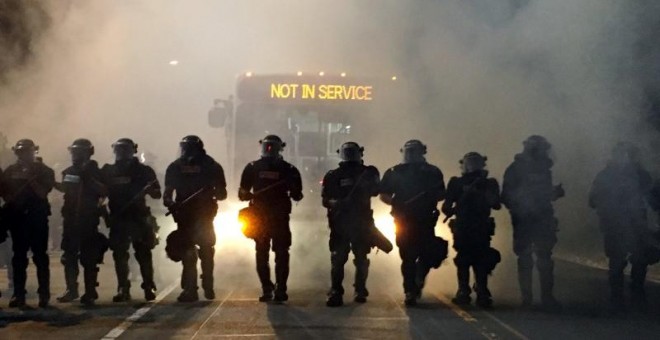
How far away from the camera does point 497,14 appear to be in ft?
40.2

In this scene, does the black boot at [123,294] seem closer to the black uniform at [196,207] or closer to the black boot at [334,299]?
the black uniform at [196,207]

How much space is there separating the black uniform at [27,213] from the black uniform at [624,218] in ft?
15.4

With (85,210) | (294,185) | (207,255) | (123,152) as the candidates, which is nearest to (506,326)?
(294,185)

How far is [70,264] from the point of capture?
9.39 meters

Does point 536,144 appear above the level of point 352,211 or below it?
above

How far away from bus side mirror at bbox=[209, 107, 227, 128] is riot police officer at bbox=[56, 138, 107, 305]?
449 cm

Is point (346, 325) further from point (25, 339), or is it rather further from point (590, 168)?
point (590, 168)

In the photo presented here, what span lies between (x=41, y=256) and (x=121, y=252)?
2.18ft

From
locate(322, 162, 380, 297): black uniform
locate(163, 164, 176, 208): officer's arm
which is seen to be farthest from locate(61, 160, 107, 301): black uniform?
locate(322, 162, 380, 297): black uniform

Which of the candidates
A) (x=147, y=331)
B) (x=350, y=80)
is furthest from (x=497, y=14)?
(x=147, y=331)

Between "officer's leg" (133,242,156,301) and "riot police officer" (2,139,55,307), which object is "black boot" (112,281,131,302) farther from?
"riot police officer" (2,139,55,307)

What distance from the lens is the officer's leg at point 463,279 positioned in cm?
906

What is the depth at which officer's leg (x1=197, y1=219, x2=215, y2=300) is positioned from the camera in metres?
9.19

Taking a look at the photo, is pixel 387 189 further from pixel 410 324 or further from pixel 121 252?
pixel 121 252
